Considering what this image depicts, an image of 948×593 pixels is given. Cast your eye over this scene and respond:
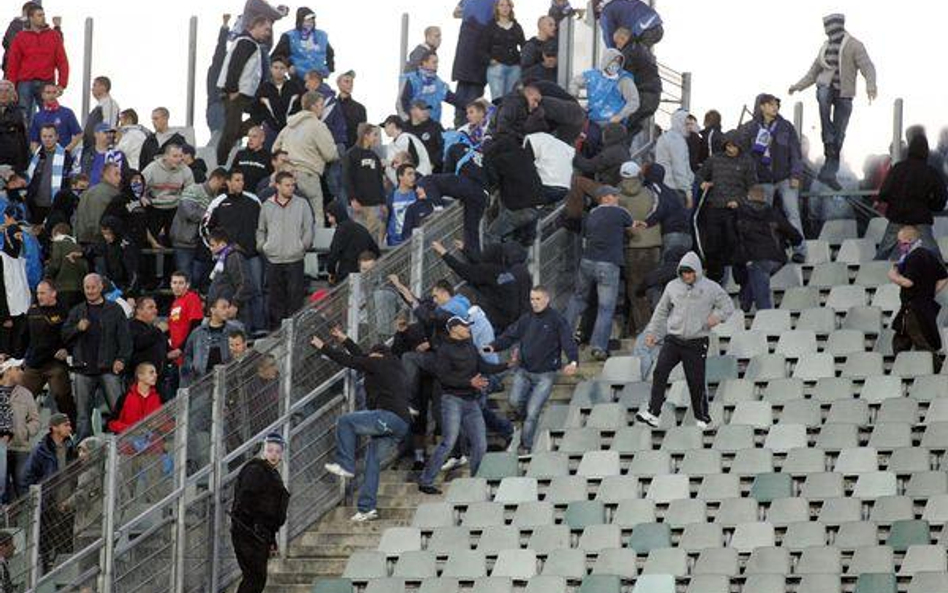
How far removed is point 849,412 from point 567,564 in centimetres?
275

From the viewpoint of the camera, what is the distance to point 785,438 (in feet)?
77.9

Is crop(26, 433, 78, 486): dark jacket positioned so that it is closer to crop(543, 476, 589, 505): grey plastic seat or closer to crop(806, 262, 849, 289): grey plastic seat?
crop(543, 476, 589, 505): grey plastic seat

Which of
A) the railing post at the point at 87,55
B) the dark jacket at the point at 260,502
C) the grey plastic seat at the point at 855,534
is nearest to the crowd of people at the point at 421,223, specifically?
the dark jacket at the point at 260,502

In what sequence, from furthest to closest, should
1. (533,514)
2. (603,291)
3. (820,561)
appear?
(603,291) → (533,514) → (820,561)

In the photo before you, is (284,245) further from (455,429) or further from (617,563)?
(617,563)

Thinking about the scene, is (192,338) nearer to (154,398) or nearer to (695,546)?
(154,398)

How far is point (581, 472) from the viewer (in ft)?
78.7

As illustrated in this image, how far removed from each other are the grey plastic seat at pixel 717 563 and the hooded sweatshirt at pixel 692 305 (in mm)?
2617

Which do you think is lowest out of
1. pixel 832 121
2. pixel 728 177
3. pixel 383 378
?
pixel 383 378

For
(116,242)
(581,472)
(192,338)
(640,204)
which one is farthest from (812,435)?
(116,242)

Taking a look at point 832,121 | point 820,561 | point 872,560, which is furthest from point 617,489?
point 832,121

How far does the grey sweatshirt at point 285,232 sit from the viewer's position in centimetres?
2645

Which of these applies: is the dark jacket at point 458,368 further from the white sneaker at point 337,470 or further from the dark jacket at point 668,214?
the dark jacket at point 668,214

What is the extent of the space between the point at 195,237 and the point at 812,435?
672cm
